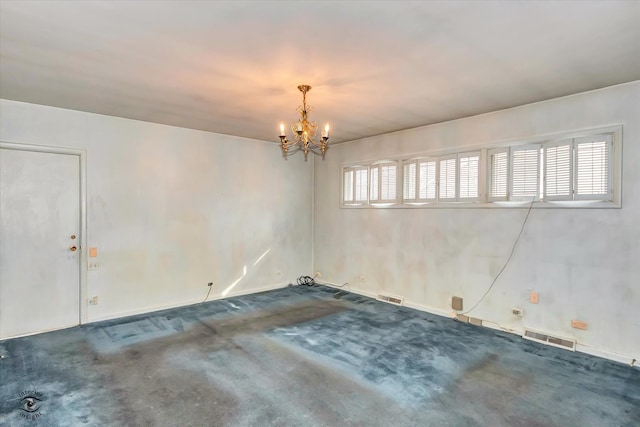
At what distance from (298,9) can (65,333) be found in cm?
426

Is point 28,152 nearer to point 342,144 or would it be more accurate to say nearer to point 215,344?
point 215,344

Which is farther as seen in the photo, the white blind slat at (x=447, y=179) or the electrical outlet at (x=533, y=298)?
the white blind slat at (x=447, y=179)

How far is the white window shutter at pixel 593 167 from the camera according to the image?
3412 millimetres

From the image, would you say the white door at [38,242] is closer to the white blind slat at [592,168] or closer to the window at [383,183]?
the window at [383,183]

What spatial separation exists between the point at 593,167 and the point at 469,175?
129 cm

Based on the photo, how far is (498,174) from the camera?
4.22 m

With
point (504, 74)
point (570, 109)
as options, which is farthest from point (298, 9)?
point (570, 109)

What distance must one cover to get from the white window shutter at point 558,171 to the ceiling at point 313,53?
0.57m

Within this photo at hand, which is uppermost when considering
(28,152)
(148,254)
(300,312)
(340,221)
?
(28,152)

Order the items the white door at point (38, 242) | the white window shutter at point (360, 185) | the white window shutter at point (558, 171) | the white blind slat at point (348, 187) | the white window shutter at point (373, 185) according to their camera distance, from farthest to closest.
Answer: the white blind slat at point (348, 187) → the white window shutter at point (360, 185) → the white window shutter at point (373, 185) → the white door at point (38, 242) → the white window shutter at point (558, 171)

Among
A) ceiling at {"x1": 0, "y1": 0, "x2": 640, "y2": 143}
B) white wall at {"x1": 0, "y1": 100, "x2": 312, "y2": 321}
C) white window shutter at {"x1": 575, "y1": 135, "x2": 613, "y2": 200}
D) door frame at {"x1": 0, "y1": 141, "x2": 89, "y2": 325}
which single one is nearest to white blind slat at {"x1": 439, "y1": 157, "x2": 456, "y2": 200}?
ceiling at {"x1": 0, "y1": 0, "x2": 640, "y2": 143}

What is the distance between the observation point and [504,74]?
9.91 feet
